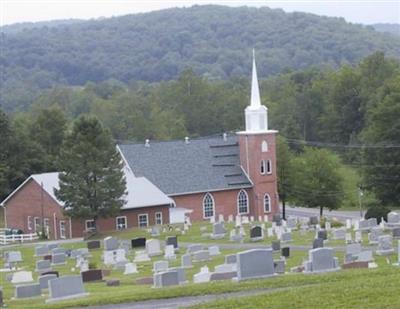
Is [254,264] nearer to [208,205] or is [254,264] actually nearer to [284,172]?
[208,205]

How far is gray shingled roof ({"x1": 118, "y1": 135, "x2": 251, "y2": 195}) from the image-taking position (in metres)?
68.8

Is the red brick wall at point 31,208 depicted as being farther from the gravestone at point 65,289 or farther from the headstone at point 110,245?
the gravestone at point 65,289

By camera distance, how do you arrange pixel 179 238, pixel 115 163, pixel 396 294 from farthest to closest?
pixel 115 163, pixel 179 238, pixel 396 294

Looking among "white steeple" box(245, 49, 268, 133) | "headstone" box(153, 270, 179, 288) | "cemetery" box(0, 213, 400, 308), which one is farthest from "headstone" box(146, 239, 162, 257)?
"white steeple" box(245, 49, 268, 133)

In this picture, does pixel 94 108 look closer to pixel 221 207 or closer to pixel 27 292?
pixel 221 207

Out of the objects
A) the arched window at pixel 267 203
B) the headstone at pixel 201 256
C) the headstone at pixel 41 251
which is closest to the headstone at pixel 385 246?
the headstone at pixel 201 256

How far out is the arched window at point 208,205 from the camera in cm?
6894

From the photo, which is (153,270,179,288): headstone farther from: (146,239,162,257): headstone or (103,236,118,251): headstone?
(103,236,118,251): headstone

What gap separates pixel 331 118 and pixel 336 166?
3678 cm

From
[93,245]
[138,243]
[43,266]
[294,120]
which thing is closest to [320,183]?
[93,245]

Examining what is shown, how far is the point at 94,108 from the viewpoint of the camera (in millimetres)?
128625

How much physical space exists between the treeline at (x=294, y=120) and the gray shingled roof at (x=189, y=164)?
195 inches

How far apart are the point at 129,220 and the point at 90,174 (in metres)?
6.27

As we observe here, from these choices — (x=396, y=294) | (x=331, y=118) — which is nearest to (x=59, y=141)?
(x=331, y=118)
